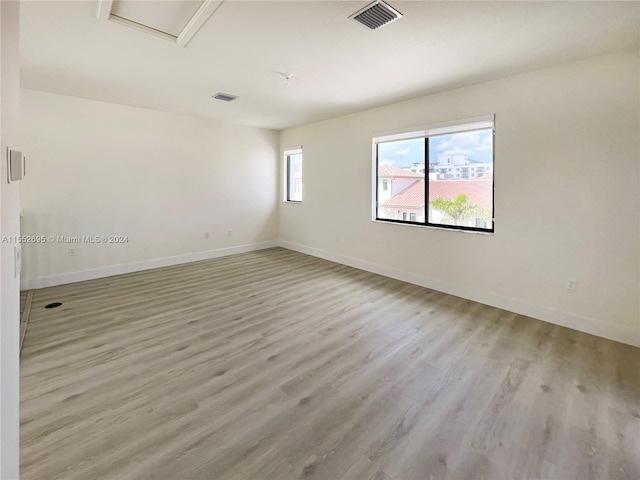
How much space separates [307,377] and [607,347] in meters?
2.75

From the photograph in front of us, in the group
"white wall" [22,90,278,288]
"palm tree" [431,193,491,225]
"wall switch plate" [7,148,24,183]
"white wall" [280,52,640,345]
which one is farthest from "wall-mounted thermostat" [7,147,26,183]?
"white wall" [22,90,278,288]

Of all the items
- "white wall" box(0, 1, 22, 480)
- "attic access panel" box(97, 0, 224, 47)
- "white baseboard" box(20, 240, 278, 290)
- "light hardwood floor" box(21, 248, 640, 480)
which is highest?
"attic access panel" box(97, 0, 224, 47)

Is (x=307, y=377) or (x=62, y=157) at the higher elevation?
(x=62, y=157)

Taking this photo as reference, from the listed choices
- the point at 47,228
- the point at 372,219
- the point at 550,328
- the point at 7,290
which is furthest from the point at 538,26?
the point at 47,228

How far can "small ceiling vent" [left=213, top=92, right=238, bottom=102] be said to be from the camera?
4.18m

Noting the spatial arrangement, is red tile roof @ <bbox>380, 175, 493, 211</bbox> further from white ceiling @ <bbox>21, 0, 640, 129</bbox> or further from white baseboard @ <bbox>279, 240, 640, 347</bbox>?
white ceiling @ <bbox>21, 0, 640, 129</bbox>

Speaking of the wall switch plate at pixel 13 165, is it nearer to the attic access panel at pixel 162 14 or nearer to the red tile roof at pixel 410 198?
the attic access panel at pixel 162 14

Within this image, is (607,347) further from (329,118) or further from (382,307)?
(329,118)

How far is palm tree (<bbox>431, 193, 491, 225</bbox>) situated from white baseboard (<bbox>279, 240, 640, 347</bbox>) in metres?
0.89

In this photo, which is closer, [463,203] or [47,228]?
[463,203]

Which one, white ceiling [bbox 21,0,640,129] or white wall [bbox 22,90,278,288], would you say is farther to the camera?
white wall [bbox 22,90,278,288]

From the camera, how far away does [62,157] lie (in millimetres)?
4344

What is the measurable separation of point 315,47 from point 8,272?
8.96 feet

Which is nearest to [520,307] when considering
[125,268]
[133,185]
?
[125,268]
